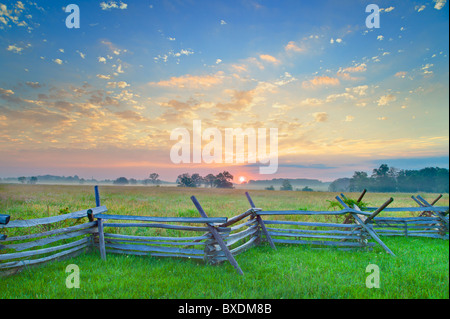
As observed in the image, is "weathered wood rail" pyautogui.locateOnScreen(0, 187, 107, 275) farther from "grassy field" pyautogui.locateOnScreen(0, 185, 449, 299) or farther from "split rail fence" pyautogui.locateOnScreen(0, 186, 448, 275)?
"grassy field" pyautogui.locateOnScreen(0, 185, 449, 299)

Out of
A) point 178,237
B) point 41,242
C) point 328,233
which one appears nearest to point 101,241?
point 41,242

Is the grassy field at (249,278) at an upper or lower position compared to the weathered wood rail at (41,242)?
lower

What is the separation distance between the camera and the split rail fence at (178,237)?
5734 mm

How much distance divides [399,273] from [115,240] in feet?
21.9

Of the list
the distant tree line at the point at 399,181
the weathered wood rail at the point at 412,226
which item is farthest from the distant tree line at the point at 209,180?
the weathered wood rail at the point at 412,226

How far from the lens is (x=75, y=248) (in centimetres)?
664

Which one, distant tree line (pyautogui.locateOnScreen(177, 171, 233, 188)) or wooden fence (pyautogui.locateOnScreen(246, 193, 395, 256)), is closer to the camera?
wooden fence (pyautogui.locateOnScreen(246, 193, 395, 256))

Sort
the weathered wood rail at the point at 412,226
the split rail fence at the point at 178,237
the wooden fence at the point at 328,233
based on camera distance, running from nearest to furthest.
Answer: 1. the split rail fence at the point at 178,237
2. the wooden fence at the point at 328,233
3. the weathered wood rail at the point at 412,226

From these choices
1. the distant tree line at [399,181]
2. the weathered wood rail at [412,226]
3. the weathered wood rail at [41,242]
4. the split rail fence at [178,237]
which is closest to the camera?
the weathered wood rail at [41,242]

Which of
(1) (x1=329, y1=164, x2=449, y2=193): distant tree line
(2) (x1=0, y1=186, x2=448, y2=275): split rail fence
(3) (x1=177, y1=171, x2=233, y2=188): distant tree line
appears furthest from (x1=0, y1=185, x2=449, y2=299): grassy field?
(3) (x1=177, y1=171, x2=233, y2=188): distant tree line

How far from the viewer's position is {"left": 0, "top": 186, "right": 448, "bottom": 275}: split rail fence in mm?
5734

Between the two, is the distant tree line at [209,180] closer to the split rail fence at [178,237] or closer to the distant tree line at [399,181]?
the distant tree line at [399,181]

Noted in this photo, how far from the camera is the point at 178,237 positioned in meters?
6.90
